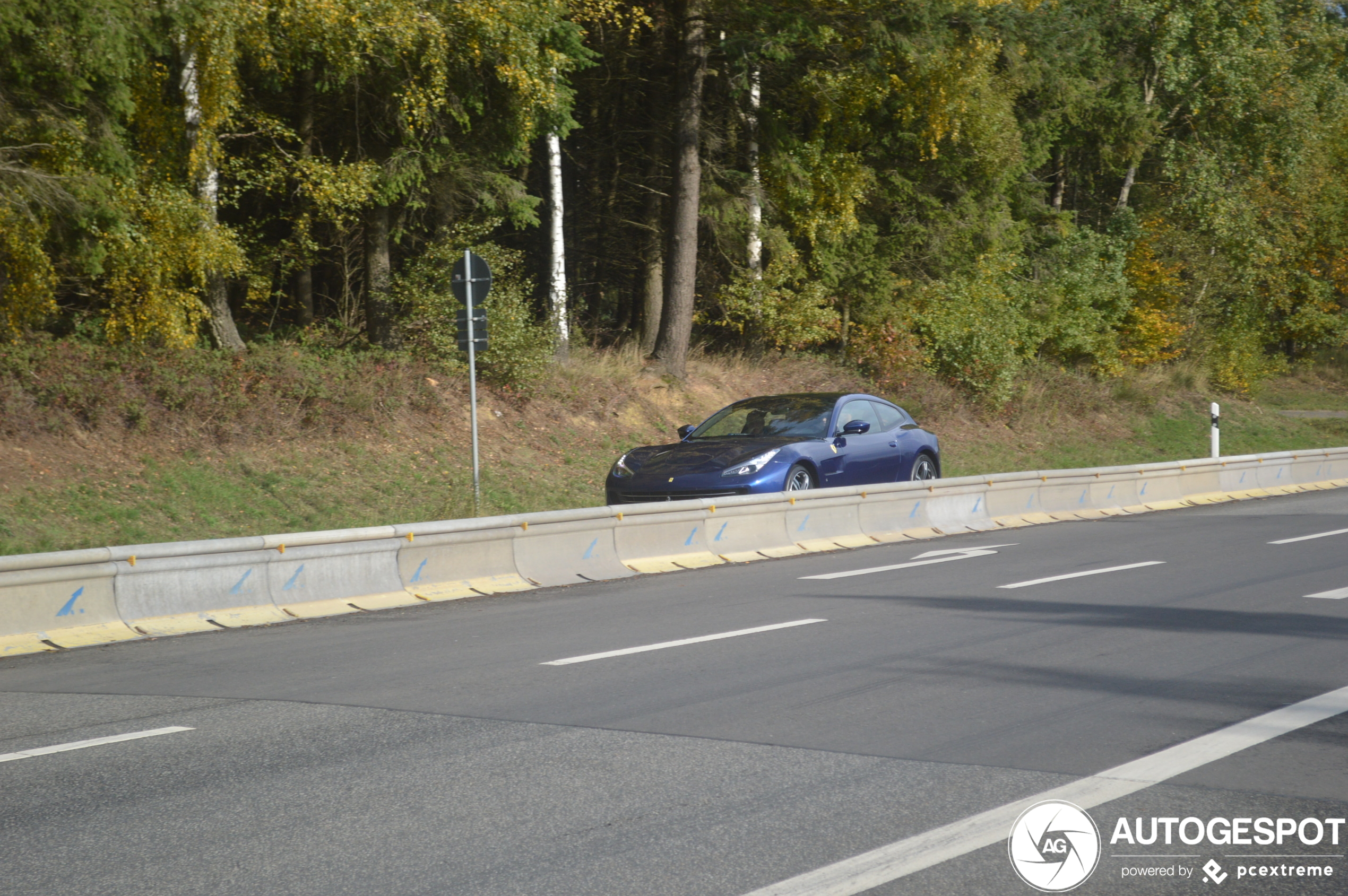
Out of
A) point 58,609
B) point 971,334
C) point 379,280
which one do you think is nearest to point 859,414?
point 379,280

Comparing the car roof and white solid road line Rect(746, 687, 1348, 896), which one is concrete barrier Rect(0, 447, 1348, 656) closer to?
the car roof

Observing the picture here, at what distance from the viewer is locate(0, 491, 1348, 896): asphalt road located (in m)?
3.98

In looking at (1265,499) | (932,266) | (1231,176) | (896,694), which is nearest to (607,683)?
(896,694)

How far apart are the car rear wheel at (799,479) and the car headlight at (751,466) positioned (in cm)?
33

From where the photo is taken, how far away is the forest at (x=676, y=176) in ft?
53.2

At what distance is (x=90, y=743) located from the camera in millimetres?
5551

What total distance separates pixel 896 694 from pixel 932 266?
25.4 metres

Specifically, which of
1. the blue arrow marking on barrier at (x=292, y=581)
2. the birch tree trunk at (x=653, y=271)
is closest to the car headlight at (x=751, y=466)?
the blue arrow marking on barrier at (x=292, y=581)

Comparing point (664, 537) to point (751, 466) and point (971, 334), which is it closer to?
point (751, 466)

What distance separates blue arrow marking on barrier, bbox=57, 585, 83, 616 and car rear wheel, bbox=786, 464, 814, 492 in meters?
7.84

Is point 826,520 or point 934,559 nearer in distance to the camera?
point 934,559

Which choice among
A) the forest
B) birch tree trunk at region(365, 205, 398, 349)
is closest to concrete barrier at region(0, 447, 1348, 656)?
the forest

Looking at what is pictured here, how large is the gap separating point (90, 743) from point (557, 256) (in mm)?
18132

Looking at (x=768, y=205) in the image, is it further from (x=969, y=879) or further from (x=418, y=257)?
(x=969, y=879)
